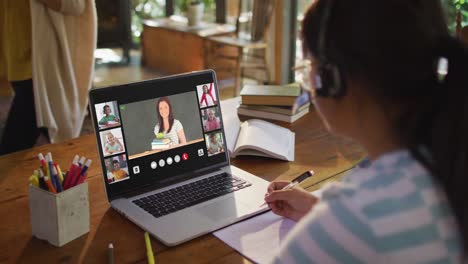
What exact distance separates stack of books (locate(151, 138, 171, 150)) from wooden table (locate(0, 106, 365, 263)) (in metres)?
0.17

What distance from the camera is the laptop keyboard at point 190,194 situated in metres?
1.28

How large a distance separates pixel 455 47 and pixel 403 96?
88 mm

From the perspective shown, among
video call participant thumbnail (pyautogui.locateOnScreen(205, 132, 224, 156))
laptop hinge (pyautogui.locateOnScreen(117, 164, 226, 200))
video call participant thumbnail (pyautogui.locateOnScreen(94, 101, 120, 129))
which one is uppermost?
video call participant thumbnail (pyautogui.locateOnScreen(94, 101, 120, 129))

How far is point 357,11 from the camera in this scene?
686 mm

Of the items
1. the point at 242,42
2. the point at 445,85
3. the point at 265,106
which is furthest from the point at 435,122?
the point at 242,42

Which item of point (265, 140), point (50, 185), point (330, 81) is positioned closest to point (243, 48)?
point (265, 140)

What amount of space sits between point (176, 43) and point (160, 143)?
14.2 feet

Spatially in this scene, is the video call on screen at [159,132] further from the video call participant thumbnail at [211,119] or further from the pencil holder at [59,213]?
the pencil holder at [59,213]

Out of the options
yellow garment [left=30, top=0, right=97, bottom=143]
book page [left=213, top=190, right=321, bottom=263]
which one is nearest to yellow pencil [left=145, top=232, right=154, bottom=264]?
book page [left=213, top=190, right=321, bottom=263]

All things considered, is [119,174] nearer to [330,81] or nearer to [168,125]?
[168,125]

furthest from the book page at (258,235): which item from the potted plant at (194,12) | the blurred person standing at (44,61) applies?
the potted plant at (194,12)

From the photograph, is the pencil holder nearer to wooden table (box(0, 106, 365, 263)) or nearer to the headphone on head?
wooden table (box(0, 106, 365, 263))

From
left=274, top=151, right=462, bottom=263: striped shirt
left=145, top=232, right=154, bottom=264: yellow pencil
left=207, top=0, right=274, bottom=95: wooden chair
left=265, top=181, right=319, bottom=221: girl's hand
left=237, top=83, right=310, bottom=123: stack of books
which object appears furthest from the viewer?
left=207, top=0, right=274, bottom=95: wooden chair

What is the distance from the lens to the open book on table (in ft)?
5.19
